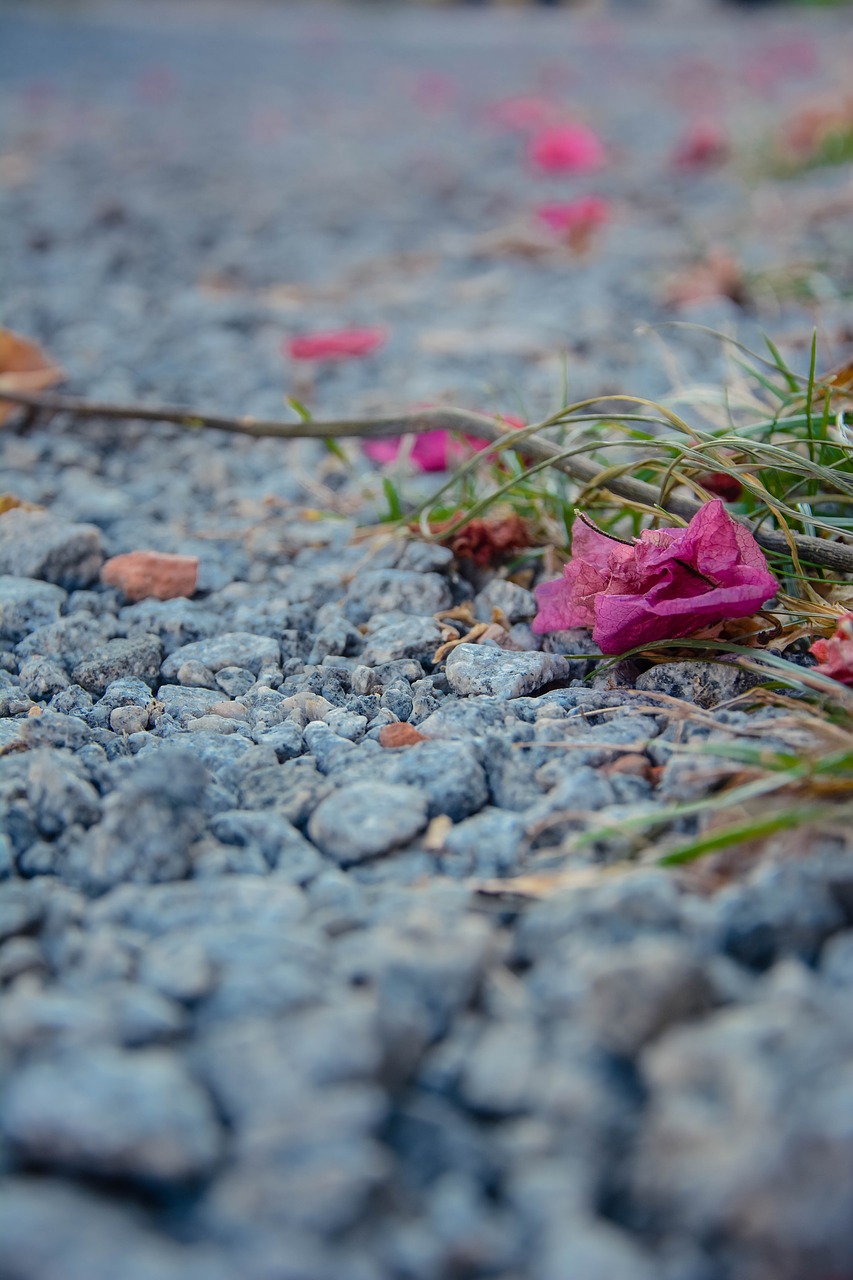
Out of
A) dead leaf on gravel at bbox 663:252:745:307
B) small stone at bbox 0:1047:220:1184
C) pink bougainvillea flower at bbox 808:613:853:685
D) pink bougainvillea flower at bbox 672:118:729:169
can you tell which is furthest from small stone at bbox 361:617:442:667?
pink bougainvillea flower at bbox 672:118:729:169

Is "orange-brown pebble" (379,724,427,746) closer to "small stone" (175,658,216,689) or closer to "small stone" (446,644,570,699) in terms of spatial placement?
"small stone" (446,644,570,699)

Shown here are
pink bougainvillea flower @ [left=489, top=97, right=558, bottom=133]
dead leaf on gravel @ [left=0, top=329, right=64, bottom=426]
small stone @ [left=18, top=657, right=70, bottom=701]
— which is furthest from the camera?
pink bougainvillea flower @ [left=489, top=97, right=558, bottom=133]

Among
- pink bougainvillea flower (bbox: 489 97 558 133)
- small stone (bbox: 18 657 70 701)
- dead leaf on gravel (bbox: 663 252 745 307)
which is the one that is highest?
pink bougainvillea flower (bbox: 489 97 558 133)

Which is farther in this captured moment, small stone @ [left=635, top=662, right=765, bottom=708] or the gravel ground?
small stone @ [left=635, top=662, right=765, bottom=708]

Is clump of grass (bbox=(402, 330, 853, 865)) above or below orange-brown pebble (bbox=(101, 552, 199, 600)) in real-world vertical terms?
above

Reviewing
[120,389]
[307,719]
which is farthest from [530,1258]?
[120,389]

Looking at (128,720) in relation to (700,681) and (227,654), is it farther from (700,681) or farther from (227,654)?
(700,681)

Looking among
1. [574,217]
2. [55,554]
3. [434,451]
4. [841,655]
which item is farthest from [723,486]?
[574,217]
